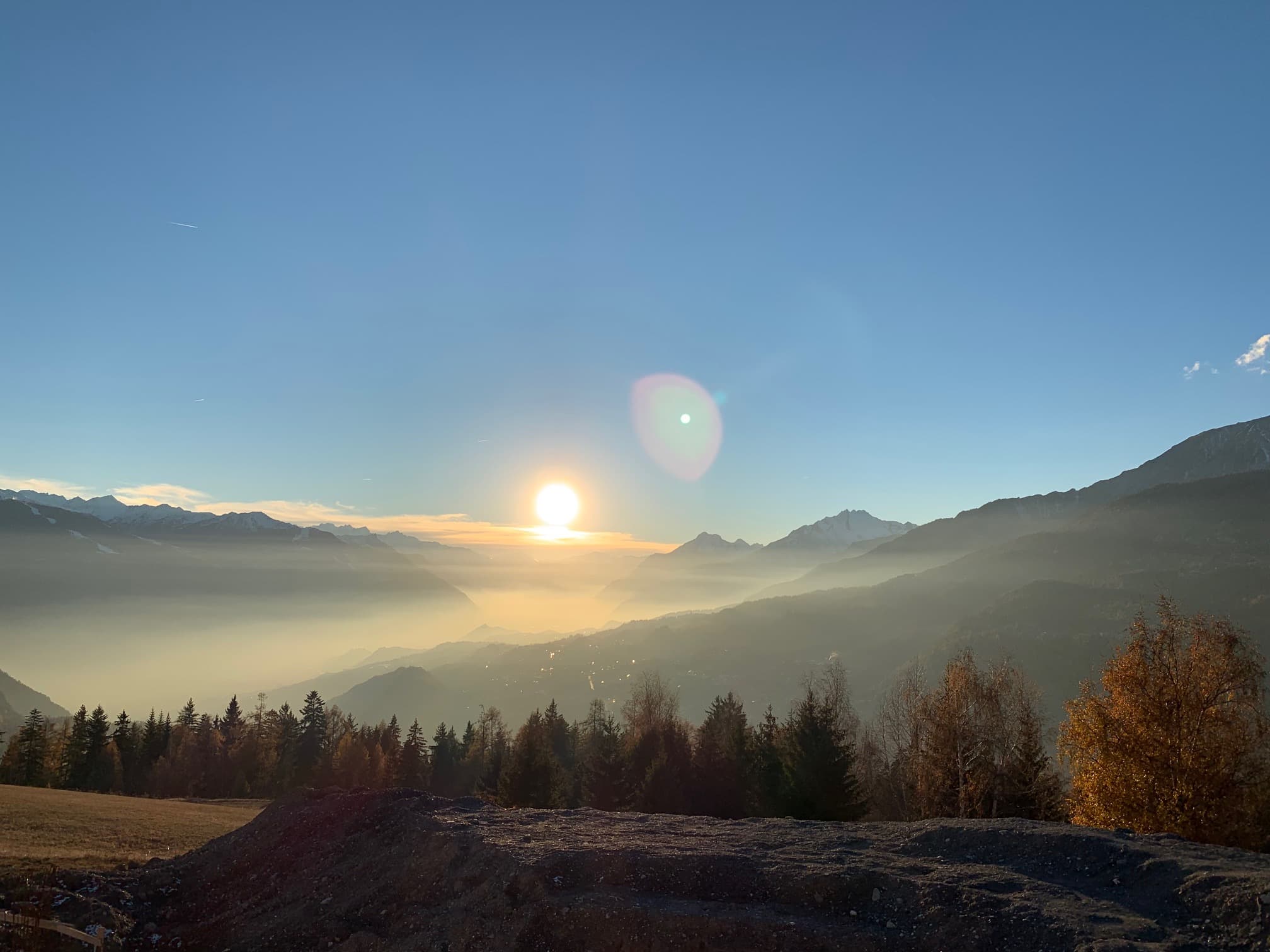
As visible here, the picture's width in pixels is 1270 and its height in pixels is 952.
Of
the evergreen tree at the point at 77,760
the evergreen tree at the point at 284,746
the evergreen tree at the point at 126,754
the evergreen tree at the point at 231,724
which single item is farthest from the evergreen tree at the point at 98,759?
the evergreen tree at the point at 284,746

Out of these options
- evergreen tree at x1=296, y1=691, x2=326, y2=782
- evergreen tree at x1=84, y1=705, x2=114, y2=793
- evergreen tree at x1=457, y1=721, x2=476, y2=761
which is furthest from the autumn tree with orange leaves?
evergreen tree at x1=84, y1=705, x2=114, y2=793

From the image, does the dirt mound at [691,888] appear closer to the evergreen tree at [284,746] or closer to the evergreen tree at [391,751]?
the evergreen tree at [391,751]

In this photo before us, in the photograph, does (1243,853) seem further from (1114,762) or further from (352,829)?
(352,829)

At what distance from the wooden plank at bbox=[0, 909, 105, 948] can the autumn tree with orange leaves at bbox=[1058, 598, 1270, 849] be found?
1661 inches

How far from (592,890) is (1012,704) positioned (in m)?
44.0

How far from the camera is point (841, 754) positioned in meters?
48.2

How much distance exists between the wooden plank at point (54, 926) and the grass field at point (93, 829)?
6.30 metres

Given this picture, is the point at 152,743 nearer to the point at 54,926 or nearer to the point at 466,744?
the point at 466,744

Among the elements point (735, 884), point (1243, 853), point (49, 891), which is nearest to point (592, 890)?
point (735, 884)

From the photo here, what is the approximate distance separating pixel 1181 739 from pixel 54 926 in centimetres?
4657

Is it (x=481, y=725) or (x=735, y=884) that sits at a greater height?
(x=735, y=884)

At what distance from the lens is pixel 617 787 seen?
59.8 meters

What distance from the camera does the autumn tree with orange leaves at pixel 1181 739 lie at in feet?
97.8

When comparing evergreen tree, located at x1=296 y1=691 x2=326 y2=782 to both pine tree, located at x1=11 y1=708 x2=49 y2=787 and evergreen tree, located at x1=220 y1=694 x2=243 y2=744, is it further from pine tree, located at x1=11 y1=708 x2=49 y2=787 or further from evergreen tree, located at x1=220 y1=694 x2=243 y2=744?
pine tree, located at x1=11 y1=708 x2=49 y2=787
